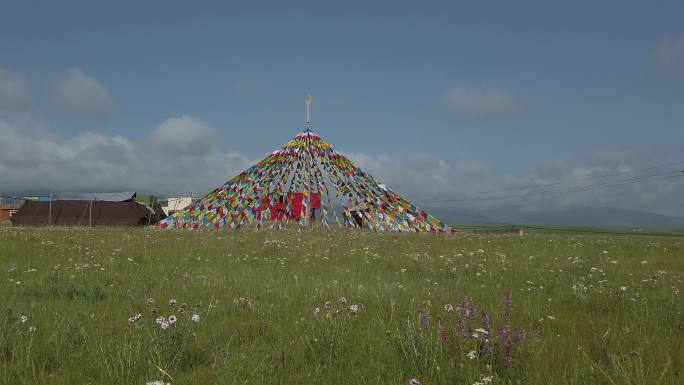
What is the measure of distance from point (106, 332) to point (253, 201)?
26.2 metres

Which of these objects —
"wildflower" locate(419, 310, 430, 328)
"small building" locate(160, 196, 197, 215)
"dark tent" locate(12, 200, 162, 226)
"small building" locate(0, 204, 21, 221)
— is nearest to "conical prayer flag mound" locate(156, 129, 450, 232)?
"dark tent" locate(12, 200, 162, 226)

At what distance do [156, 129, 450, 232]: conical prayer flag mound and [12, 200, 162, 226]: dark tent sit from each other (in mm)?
11914

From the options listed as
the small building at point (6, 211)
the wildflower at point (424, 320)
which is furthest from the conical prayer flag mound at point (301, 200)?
the small building at point (6, 211)

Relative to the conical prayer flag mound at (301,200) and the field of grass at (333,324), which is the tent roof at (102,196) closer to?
the conical prayer flag mound at (301,200)

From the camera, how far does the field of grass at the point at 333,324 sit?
12.8ft

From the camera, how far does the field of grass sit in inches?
153

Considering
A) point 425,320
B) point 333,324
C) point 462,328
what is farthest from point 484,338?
point 333,324

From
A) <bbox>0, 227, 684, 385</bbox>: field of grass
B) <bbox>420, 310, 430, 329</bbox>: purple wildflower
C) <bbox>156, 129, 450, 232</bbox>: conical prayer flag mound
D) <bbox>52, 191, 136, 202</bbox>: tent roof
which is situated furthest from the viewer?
<bbox>52, 191, 136, 202</bbox>: tent roof

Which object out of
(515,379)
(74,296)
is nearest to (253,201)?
(74,296)

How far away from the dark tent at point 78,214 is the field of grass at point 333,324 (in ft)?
101

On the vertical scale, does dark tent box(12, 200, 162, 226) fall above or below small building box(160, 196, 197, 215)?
below

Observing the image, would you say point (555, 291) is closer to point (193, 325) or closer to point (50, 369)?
point (193, 325)

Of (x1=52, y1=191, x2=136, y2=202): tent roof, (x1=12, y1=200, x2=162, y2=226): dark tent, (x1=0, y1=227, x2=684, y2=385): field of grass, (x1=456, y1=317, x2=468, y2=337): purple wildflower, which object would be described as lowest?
(x1=0, y1=227, x2=684, y2=385): field of grass

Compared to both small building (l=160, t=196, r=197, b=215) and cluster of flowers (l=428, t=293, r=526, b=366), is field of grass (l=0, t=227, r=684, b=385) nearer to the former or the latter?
cluster of flowers (l=428, t=293, r=526, b=366)
